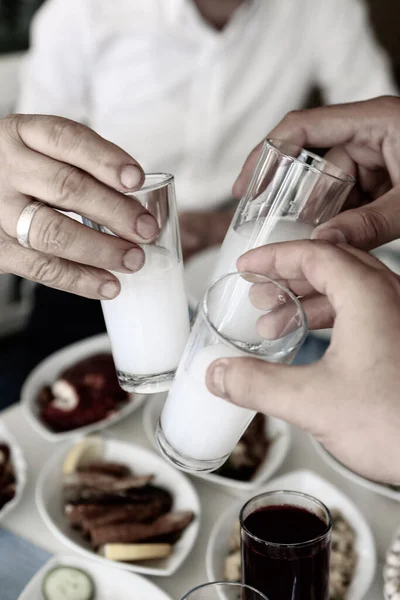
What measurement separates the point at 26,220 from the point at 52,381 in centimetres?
68

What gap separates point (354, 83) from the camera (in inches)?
84.0

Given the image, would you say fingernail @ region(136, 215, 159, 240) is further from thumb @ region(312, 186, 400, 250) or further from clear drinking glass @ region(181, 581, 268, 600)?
clear drinking glass @ region(181, 581, 268, 600)

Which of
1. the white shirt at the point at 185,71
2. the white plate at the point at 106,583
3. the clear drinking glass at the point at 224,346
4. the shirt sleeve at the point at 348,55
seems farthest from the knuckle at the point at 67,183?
the shirt sleeve at the point at 348,55

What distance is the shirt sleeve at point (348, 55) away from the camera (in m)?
2.08

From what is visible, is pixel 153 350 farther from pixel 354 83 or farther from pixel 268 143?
pixel 354 83

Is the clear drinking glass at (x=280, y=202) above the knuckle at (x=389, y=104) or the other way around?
the other way around

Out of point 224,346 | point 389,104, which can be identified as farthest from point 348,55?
point 224,346

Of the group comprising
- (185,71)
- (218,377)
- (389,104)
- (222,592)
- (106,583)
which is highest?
(389,104)

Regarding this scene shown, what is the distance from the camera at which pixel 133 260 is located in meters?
0.64

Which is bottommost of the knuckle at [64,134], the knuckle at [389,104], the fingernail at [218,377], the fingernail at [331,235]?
the fingernail at [218,377]

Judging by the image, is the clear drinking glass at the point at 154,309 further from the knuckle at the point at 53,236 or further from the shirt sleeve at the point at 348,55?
the shirt sleeve at the point at 348,55

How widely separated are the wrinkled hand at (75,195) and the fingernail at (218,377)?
5.8 inches

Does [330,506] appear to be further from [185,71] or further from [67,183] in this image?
[185,71]

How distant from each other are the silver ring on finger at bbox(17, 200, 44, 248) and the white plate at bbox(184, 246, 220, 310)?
25.6 inches
